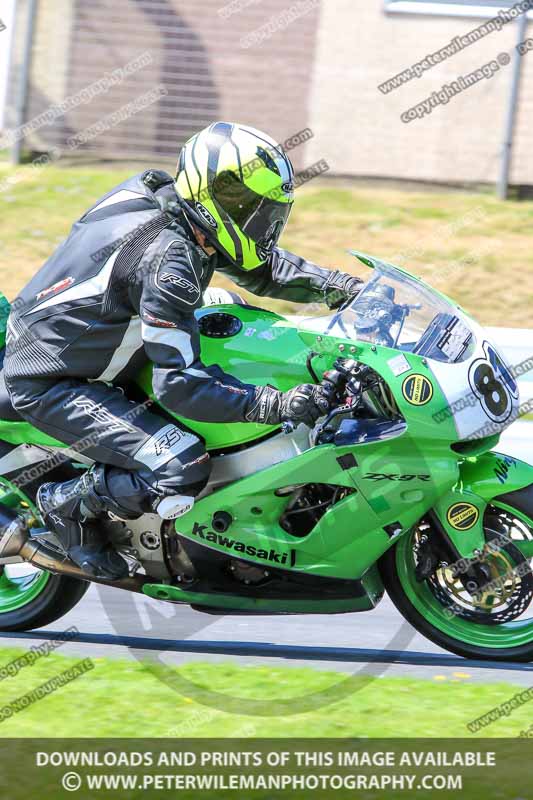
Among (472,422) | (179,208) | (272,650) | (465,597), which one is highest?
(179,208)

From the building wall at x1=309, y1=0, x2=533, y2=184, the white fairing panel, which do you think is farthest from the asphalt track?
the building wall at x1=309, y1=0, x2=533, y2=184

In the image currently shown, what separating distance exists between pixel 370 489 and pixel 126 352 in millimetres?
1075

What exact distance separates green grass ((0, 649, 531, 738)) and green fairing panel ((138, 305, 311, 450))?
3.02ft

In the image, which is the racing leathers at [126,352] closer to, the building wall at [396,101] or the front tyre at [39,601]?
the front tyre at [39,601]

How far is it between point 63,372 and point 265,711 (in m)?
1.52

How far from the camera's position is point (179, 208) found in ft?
15.9

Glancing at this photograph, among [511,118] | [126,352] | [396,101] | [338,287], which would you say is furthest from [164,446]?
[396,101]

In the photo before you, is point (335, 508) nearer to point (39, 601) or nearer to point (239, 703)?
point (239, 703)

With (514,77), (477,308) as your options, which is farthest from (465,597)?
(514,77)

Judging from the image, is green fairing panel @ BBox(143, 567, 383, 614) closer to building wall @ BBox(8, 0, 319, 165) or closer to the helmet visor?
the helmet visor

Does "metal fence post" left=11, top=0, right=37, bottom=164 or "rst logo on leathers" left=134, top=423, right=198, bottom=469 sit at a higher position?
"metal fence post" left=11, top=0, right=37, bottom=164

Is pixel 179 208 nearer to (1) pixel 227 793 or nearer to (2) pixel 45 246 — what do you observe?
(1) pixel 227 793

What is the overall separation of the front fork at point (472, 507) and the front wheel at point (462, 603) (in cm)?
9

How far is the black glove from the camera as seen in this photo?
5.40 meters
